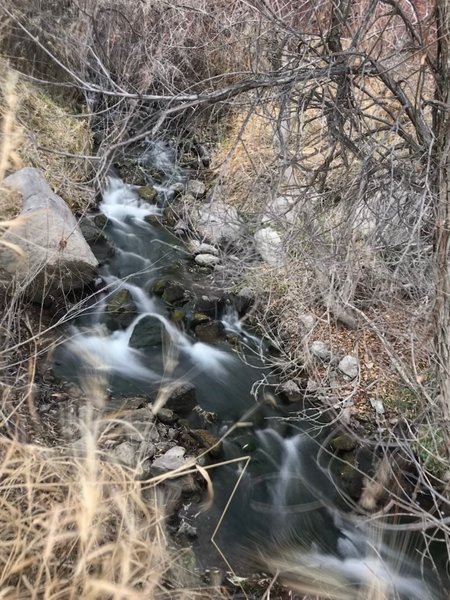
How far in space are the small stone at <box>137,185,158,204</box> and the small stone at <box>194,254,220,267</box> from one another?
5.19 ft

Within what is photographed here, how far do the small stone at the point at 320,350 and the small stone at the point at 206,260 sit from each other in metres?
1.87

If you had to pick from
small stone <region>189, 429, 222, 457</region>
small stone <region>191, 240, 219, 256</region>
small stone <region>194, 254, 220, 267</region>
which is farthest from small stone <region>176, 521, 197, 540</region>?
small stone <region>191, 240, 219, 256</region>

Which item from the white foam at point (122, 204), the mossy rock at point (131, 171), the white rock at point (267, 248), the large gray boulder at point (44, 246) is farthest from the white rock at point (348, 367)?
the mossy rock at point (131, 171)

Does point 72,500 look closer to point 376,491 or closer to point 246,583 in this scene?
point 246,583

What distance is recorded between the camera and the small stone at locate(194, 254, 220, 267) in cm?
659

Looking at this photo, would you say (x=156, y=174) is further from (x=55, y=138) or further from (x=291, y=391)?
(x=291, y=391)

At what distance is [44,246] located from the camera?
15.3ft

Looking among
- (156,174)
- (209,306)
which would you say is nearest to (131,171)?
(156,174)

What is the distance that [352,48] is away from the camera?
103 inches

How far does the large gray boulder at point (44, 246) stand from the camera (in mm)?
4477

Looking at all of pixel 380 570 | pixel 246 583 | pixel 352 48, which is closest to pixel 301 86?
pixel 352 48

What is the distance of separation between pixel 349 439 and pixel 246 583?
5.63ft

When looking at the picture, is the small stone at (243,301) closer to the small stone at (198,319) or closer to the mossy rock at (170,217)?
the small stone at (198,319)

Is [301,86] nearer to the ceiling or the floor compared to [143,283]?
nearer to the ceiling
